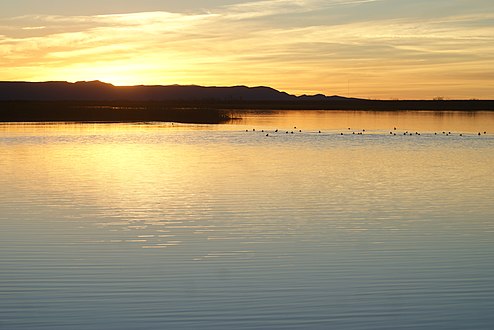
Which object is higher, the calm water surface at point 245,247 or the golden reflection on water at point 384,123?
the golden reflection on water at point 384,123

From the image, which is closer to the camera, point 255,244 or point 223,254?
point 223,254

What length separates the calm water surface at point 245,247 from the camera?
10.5 metres

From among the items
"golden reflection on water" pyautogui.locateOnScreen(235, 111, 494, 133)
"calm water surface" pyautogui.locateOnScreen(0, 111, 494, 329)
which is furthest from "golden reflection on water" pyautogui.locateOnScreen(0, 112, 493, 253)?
"golden reflection on water" pyautogui.locateOnScreen(235, 111, 494, 133)

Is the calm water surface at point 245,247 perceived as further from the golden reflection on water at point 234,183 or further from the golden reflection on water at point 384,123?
the golden reflection on water at point 384,123

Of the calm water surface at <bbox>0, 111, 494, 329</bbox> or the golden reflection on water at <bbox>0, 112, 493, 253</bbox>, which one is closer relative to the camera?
the calm water surface at <bbox>0, 111, 494, 329</bbox>

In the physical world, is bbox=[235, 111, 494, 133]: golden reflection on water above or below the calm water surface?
above

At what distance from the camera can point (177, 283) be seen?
11992 millimetres

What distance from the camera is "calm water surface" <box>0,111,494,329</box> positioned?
34.4 ft

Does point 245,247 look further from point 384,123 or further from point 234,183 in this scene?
point 384,123

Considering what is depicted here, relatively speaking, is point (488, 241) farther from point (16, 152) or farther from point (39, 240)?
point (16, 152)

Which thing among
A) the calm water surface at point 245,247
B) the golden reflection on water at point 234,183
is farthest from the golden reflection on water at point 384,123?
the calm water surface at point 245,247

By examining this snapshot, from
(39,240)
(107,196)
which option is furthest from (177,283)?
(107,196)

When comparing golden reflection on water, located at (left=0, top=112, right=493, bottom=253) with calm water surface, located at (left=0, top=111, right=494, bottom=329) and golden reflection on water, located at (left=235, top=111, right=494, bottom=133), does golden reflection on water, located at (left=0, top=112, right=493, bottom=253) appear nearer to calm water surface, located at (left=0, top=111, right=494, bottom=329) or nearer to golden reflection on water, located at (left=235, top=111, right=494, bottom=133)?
calm water surface, located at (left=0, top=111, right=494, bottom=329)

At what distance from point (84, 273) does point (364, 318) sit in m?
5.29
